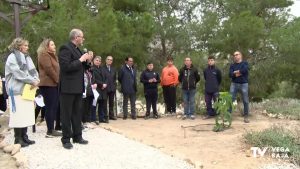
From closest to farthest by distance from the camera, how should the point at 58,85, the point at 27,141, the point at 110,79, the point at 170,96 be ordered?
the point at 27,141
the point at 58,85
the point at 110,79
the point at 170,96

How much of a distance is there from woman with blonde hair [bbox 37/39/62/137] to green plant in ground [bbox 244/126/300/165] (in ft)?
10.7

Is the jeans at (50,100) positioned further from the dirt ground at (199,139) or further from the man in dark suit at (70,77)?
the dirt ground at (199,139)

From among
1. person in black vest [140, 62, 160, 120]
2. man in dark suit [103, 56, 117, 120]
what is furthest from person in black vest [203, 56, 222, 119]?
man in dark suit [103, 56, 117, 120]

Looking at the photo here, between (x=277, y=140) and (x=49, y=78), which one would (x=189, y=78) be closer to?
(x=277, y=140)

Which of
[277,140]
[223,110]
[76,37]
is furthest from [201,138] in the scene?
[76,37]

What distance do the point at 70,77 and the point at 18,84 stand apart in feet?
2.55

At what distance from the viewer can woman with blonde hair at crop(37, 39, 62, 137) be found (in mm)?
7207

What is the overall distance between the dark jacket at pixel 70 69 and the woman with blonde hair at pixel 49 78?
0.89 metres

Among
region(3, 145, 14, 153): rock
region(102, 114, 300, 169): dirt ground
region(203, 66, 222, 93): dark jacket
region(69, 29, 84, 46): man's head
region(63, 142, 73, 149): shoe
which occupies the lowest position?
region(102, 114, 300, 169): dirt ground

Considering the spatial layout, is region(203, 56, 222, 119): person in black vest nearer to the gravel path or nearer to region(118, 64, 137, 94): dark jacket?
region(118, 64, 137, 94): dark jacket

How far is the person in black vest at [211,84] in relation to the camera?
11.0 m

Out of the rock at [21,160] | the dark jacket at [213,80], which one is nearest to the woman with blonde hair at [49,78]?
the rock at [21,160]

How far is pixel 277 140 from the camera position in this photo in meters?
7.30

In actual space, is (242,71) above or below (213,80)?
above
